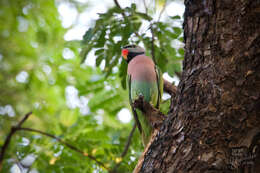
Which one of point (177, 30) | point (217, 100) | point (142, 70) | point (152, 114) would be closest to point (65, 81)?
point (142, 70)

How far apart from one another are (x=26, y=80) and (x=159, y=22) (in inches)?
167

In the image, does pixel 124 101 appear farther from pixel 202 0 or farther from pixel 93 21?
pixel 202 0

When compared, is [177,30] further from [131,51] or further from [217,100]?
[217,100]

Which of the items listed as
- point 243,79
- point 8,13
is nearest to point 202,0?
point 243,79

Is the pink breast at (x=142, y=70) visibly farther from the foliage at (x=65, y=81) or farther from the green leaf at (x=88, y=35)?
the green leaf at (x=88, y=35)

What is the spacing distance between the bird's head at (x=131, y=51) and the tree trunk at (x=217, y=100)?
1893 millimetres

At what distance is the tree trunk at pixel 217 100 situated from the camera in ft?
6.17

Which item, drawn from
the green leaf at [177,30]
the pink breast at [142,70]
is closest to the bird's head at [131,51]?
the pink breast at [142,70]

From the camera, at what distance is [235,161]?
1.85 meters

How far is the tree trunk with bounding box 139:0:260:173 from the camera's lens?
1880 mm

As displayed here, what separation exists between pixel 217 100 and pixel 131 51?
250 cm

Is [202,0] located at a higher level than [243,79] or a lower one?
higher

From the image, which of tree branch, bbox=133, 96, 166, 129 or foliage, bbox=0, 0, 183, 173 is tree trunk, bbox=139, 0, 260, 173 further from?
foliage, bbox=0, 0, 183, 173

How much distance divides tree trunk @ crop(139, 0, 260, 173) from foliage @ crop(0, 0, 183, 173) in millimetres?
955
